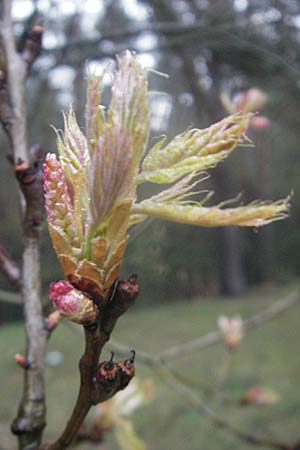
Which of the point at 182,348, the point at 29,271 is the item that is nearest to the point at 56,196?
the point at 29,271

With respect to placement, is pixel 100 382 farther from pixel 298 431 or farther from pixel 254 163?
pixel 254 163

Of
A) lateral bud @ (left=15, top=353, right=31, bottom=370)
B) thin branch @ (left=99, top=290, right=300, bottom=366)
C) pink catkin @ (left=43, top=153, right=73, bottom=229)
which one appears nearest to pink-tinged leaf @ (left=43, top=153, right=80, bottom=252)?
pink catkin @ (left=43, top=153, right=73, bottom=229)

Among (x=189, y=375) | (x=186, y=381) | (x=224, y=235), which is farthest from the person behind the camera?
(x=224, y=235)

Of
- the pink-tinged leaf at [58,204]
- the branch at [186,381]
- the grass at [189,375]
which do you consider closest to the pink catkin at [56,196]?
the pink-tinged leaf at [58,204]

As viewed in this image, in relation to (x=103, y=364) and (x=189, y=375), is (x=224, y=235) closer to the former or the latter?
(x=189, y=375)

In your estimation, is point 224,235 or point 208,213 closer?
point 208,213

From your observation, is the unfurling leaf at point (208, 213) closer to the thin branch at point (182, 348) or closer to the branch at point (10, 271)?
the branch at point (10, 271)

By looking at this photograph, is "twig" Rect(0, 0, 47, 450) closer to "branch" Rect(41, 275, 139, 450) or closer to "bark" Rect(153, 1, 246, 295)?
"branch" Rect(41, 275, 139, 450)
